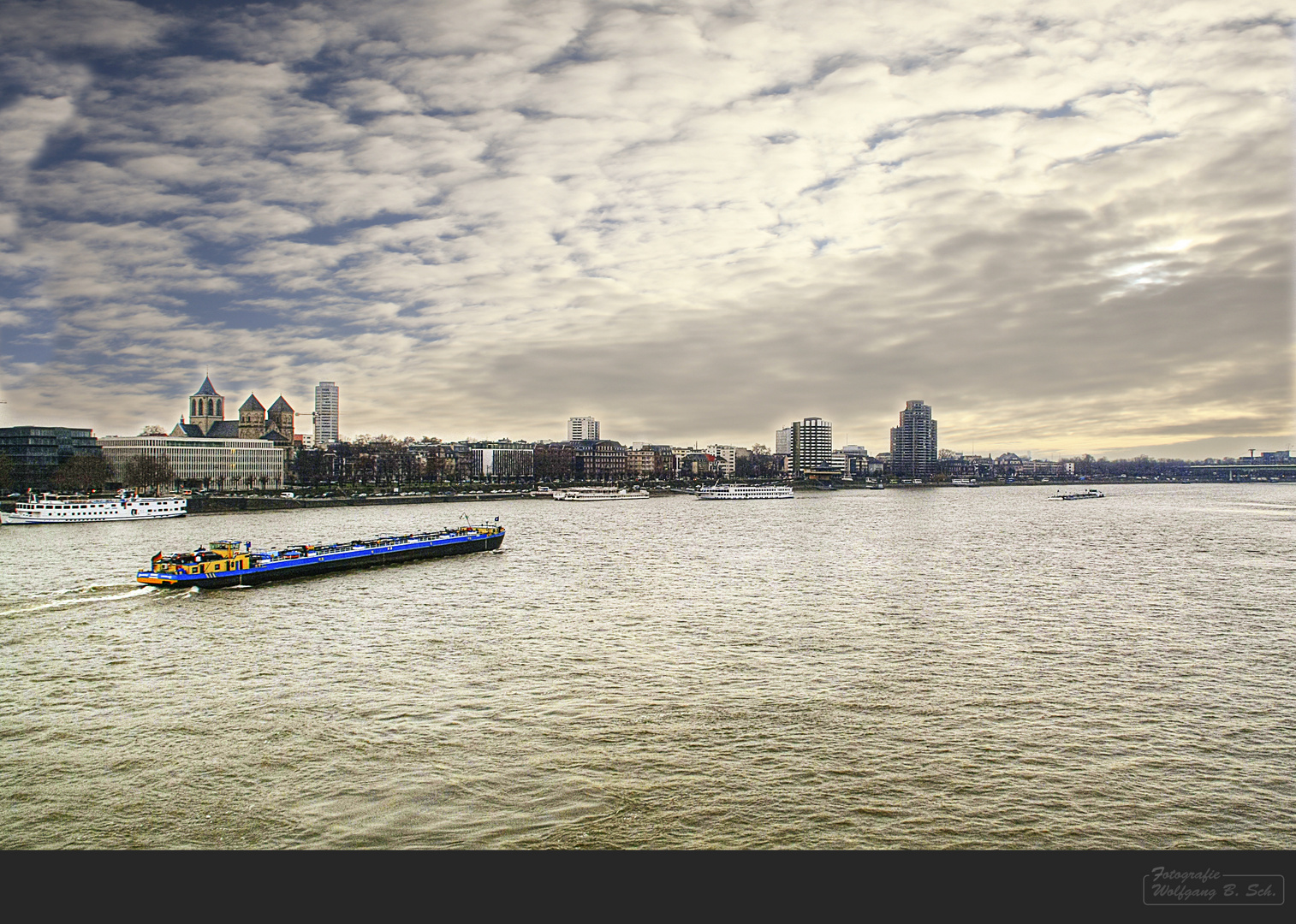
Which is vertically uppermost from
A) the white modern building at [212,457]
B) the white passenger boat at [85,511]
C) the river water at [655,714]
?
the white modern building at [212,457]

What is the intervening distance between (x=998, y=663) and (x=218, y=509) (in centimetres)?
9972

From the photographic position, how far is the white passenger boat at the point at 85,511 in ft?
253

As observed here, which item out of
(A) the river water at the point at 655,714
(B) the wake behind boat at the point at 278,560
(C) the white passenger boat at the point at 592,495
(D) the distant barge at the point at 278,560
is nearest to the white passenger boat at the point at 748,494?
(C) the white passenger boat at the point at 592,495

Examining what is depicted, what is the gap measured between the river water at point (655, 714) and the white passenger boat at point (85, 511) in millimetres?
50173

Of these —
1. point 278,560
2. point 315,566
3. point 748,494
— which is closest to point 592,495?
point 748,494

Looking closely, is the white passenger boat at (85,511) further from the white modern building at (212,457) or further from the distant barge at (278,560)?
the white modern building at (212,457)

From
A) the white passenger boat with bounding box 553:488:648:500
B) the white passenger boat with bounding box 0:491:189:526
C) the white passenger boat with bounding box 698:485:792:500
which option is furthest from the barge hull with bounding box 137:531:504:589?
the white passenger boat with bounding box 698:485:792:500

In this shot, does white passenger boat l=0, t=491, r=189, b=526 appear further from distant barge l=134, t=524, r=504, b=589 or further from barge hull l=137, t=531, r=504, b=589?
barge hull l=137, t=531, r=504, b=589

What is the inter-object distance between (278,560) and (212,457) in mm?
154060

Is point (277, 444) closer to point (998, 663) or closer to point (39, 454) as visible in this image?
point (39, 454)

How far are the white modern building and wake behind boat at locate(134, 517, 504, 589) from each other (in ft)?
414

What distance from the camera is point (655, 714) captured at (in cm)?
1620

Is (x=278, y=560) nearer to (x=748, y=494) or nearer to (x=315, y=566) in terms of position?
(x=315, y=566)
